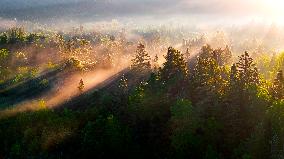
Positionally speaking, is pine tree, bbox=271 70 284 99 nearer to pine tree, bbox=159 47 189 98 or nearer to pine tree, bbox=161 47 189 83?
pine tree, bbox=159 47 189 98

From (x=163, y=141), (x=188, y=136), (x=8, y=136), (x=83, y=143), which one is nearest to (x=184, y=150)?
(x=188, y=136)

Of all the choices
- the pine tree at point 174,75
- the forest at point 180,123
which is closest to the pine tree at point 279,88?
the forest at point 180,123

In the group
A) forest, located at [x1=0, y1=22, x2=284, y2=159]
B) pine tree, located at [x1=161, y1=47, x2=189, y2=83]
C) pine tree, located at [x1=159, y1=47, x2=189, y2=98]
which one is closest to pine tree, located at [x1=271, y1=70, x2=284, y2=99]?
forest, located at [x1=0, y1=22, x2=284, y2=159]

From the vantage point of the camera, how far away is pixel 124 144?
115 meters

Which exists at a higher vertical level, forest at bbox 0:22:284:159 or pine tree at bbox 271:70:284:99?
pine tree at bbox 271:70:284:99

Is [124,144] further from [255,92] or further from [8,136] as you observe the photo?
[8,136]

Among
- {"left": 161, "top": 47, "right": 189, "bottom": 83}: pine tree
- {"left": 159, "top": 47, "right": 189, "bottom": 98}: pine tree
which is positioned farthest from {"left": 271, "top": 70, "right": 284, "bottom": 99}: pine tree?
{"left": 161, "top": 47, "right": 189, "bottom": 83}: pine tree

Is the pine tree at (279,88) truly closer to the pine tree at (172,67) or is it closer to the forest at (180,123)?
the forest at (180,123)

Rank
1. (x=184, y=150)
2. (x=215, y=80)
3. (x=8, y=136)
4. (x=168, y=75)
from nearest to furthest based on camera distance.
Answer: (x=184, y=150) → (x=215, y=80) → (x=168, y=75) → (x=8, y=136)

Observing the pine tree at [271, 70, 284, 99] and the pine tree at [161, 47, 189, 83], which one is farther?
the pine tree at [161, 47, 189, 83]

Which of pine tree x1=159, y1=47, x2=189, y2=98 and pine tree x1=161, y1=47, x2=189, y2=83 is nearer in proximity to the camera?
pine tree x1=159, y1=47, x2=189, y2=98

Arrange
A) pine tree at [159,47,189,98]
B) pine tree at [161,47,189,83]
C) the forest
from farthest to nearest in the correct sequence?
pine tree at [161,47,189,83] < pine tree at [159,47,189,98] < the forest

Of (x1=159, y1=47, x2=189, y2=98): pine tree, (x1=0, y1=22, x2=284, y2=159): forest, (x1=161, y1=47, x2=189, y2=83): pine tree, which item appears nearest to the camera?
(x1=0, y1=22, x2=284, y2=159): forest

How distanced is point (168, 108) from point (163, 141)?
9471mm
